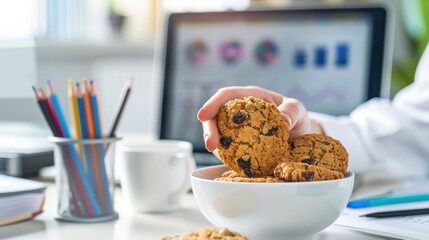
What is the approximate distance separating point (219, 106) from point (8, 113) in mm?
1304

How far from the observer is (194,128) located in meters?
1.04

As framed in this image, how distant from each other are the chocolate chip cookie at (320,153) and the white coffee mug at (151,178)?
0.62ft

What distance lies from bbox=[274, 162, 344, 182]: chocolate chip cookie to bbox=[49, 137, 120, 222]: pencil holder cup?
0.73 feet

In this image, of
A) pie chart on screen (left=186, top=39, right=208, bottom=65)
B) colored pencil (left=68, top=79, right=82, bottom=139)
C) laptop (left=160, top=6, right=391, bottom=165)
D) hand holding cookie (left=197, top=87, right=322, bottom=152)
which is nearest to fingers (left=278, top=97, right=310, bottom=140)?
hand holding cookie (left=197, top=87, right=322, bottom=152)

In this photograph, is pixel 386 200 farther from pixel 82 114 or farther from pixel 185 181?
pixel 82 114

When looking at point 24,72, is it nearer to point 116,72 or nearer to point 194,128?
point 194,128

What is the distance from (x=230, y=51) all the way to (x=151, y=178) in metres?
0.44

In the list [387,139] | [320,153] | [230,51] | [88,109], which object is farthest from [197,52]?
[320,153]

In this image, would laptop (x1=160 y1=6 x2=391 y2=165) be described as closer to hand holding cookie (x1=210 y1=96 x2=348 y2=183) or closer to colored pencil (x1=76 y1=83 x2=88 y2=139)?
colored pencil (x1=76 y1=83 x2=88 y2=139)

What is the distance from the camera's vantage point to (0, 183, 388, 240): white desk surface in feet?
1.78

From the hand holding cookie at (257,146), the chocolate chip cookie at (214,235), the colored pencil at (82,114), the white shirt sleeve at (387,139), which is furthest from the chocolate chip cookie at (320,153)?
the white shirt sleeve at (387,139)

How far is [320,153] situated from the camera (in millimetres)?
500

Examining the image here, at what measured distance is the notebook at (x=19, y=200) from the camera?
580mm

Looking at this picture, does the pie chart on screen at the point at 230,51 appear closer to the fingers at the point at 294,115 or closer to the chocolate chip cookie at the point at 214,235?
the fingers at the point at 294,115
